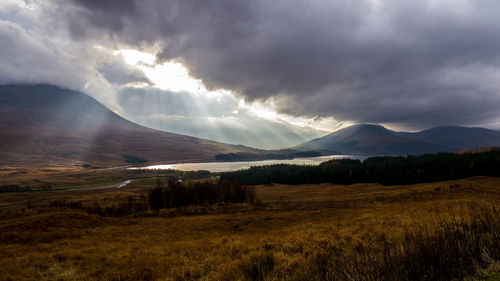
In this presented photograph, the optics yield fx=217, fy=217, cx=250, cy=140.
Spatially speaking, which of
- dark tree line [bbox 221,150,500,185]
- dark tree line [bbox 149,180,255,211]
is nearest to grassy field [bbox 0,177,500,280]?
dark tree line [bbox 149,180,255,211]

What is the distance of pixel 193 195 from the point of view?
60.0m

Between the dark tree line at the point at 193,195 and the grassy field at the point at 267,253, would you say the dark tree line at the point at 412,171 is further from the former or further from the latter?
the grassy field at the point at 267,253

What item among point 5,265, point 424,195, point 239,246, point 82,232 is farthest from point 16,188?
point 424,195

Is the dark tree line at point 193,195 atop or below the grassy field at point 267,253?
below

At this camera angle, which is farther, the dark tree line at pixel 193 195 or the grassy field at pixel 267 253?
the dark tree line at pixel 193 195

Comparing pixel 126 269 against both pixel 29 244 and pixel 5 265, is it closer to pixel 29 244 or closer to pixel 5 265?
pixel 5 265

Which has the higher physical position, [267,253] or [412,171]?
[267,253]

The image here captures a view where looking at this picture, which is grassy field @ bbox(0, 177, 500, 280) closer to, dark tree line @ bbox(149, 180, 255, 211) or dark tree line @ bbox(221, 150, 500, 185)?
dark tree line @ bbox(149, 180, 255, 211)

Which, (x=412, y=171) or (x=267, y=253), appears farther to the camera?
(x=412, y=171)

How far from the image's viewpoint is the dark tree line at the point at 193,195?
2189 inches

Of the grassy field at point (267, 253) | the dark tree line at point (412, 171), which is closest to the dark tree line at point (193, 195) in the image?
the grassy field at point (267, 253)

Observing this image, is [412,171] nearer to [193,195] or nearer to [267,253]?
[193,195]

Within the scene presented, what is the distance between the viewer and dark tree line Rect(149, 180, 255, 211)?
55.6 meters

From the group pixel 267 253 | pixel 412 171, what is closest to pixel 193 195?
pixel 267 253
